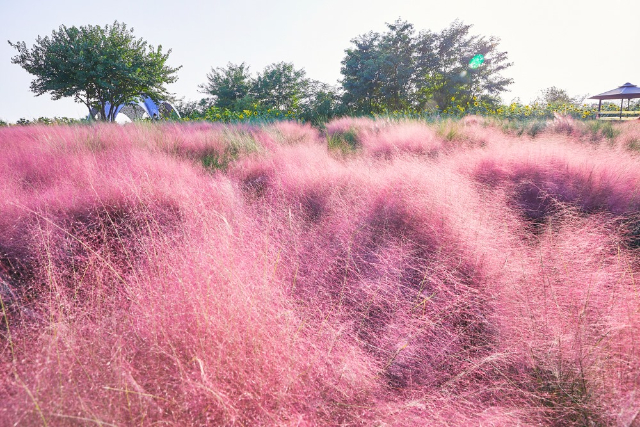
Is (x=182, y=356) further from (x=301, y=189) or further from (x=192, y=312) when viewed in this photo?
(x=301, y=189)

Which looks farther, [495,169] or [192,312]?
[495,169]

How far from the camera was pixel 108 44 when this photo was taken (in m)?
12.3

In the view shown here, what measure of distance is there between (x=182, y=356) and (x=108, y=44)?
52.0 feet

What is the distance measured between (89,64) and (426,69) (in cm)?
1722

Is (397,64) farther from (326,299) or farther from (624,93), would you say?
(326,299)

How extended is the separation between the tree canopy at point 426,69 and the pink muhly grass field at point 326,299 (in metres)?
16.9

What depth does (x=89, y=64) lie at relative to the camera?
11680 mm

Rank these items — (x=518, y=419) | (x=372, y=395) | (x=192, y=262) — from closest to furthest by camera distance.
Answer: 1. (x=518, y=419)
2. (x=372, y=395)
3. (x=192, y=262)

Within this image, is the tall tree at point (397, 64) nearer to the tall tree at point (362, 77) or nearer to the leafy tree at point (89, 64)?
the tall tree at point (362, 77)

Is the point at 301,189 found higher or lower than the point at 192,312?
higher

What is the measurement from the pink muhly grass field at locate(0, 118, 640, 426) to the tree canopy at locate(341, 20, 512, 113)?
1687cm

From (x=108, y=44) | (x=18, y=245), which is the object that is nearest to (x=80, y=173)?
(x=18, y=245)

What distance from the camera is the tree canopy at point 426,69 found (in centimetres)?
1800

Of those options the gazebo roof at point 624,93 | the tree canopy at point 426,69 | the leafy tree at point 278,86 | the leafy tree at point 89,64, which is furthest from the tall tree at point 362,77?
the gazebo roof at point 624,93
